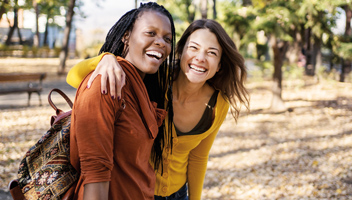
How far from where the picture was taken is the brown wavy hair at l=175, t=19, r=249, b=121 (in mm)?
2428

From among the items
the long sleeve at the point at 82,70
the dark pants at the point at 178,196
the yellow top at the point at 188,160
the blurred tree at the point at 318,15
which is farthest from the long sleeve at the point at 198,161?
the blurred tree at the point at 318,15

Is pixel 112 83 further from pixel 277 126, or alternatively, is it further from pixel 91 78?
pixel 277 126

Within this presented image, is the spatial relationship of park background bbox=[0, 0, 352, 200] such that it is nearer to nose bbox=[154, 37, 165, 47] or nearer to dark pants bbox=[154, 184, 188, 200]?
dark pants bbox=[154, 184, 188, 200]

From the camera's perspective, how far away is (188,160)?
2.72 meters

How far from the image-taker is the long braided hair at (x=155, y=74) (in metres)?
1.80

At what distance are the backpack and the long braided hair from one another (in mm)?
557

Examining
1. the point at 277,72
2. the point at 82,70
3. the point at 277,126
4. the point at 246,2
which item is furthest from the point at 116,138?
the point at 246,2

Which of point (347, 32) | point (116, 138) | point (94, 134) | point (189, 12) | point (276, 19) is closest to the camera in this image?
point (94, 134)

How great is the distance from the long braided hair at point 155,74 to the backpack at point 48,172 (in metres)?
0.56

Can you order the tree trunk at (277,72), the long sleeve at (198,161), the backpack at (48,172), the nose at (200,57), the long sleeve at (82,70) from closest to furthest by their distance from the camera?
the backpack at (48,172)
the long sleeve at (82,70)
the nose at (200,57)
the long sleeve at (198,161)
the tree trunk at (277,72)

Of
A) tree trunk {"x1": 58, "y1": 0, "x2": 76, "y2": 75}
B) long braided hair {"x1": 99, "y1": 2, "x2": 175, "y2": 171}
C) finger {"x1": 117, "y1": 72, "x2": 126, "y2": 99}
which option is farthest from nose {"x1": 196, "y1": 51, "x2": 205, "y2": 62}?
tree trunk {"x1": 58, "y1": 0, "x2": 76, "y2": 75}

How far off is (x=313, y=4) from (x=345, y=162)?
4.59m

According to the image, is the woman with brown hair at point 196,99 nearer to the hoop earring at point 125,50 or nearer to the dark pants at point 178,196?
the dark pants at point 178,196

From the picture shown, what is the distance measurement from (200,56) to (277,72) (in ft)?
29.0
